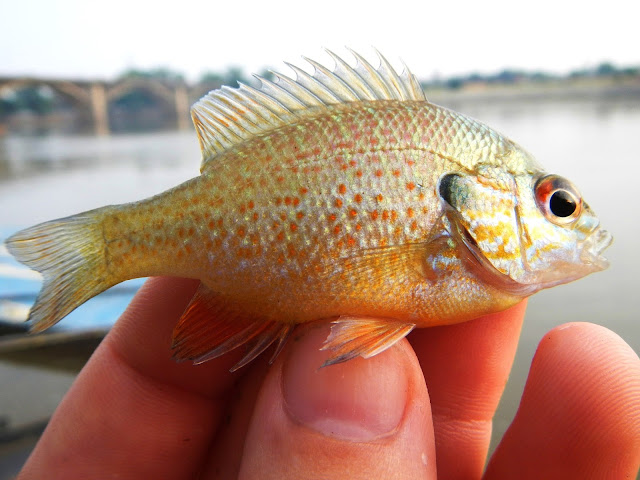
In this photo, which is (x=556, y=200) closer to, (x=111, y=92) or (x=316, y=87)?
(x=316, y=87)

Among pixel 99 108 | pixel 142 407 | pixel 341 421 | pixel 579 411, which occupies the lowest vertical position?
pixel 142 407

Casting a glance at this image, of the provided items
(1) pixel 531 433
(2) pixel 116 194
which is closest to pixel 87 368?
(1) pixel 531 433

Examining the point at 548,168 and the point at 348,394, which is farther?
the point at 548,168

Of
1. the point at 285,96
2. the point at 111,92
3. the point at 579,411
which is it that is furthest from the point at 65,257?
the point at 111,92

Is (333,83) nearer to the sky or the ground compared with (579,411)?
nearer to the sky

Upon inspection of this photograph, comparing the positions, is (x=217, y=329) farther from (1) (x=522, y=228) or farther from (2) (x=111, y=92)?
(2) (x=111, y=92)

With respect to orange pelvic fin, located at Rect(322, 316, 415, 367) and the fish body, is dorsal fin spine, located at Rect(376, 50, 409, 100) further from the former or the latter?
orange pelvic fin, located at Rect(322, 316, 415, 367)

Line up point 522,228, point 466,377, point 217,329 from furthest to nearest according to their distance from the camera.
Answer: point 466,377 → point 217,329 → point 522,228

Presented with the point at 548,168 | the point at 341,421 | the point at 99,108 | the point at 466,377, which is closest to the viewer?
the point at 341,421
